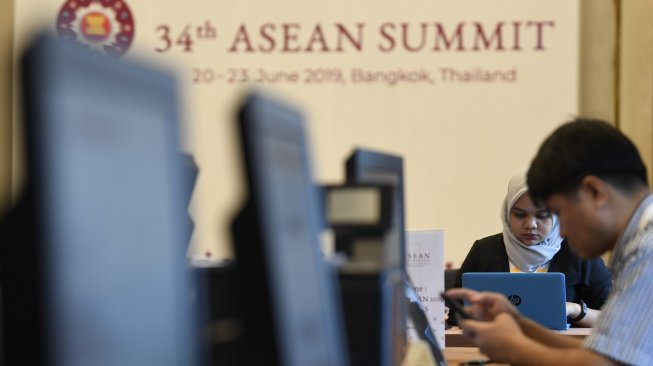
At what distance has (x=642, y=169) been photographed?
1.97m

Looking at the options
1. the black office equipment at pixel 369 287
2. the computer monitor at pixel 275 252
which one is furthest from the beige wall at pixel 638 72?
the computer monitor at pixel 275 252

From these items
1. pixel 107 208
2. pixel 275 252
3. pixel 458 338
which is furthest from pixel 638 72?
pixel 107 208

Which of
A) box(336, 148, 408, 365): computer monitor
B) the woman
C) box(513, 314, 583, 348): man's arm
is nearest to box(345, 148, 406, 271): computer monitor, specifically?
box(336, 148, 408, 365): computer monitor

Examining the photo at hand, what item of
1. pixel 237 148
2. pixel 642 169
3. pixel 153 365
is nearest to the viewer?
pixel 153 365

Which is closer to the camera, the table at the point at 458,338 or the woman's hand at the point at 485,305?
the woman's hand at the point at 485,305

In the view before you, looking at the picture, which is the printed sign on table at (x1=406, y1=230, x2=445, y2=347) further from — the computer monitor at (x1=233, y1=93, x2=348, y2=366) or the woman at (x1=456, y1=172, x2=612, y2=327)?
the computer monitor at (x1=233, y1=93, x2=348, y2=366)

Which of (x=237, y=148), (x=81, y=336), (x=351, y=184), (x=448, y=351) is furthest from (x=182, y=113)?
(x=448, y=351)

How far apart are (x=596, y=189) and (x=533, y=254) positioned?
1.89m

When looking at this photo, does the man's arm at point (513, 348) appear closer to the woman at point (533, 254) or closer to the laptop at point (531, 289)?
the laptop at point (531, 289)

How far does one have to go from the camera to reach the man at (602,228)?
188 cm

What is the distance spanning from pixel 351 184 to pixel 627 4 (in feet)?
13.9

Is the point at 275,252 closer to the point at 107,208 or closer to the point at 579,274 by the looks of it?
the point at 107,208

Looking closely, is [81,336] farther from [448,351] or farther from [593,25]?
[593,25]

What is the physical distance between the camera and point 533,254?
3.79m
